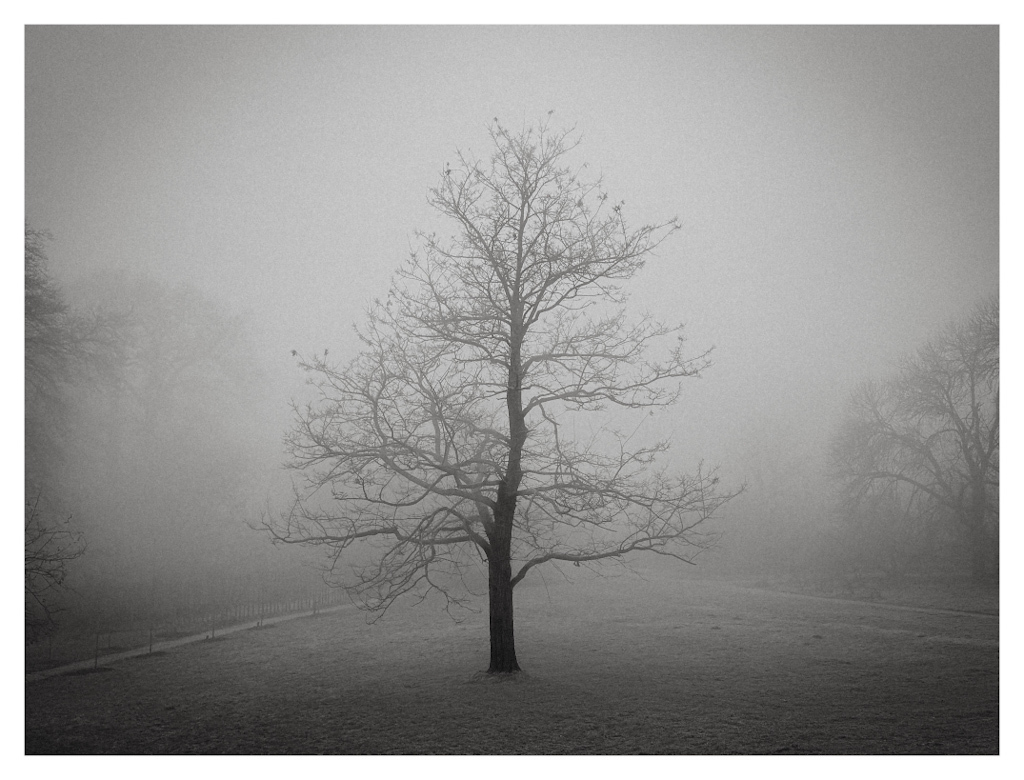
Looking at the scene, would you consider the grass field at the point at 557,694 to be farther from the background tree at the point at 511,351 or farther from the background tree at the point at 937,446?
the background tree at the point at 937,446

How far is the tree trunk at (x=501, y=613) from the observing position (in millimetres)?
8570

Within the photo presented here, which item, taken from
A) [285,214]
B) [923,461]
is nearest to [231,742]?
[923,461]

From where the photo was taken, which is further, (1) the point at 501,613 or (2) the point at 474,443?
(2) the point at 474,443

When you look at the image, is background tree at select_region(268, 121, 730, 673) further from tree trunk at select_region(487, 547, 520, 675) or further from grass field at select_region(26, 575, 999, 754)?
grass field at select_region(26, 575, 999, 754)

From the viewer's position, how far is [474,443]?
9609 mm

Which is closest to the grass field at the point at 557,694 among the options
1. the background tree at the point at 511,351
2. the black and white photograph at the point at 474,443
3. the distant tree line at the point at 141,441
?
the black and white photograph at the point at 474,443

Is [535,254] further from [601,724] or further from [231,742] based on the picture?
[231,742]

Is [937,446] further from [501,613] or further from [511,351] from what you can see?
[501,613]

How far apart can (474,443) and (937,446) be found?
17.2 meters

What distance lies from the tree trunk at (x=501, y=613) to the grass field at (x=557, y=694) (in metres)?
0.31

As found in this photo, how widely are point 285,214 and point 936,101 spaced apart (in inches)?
960

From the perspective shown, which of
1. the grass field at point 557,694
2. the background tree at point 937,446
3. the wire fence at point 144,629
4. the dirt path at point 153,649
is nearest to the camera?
the grass field at point 557,694

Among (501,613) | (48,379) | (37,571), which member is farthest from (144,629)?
(501,613)

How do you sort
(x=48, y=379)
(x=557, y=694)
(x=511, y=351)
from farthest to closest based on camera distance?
(x=48, y=379)
(x=511, y=351)
(x=557, y=694)
